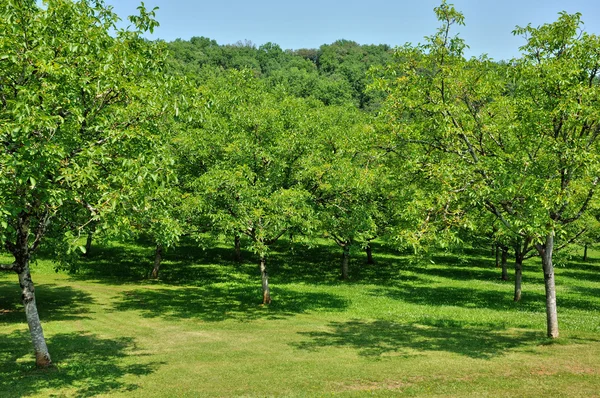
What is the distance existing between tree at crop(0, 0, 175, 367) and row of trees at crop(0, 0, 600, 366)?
0.07 metres

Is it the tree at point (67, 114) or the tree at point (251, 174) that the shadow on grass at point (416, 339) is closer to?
the tree at point (251, 174)

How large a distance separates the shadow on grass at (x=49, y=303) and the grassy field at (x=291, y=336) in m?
0.14

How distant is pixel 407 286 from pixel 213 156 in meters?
22.1

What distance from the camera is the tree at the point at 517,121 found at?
1742 cm

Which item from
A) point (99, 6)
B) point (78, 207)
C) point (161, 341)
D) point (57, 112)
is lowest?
point (161, 341)

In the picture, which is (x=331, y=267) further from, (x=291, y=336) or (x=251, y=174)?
(x=291, y=336)

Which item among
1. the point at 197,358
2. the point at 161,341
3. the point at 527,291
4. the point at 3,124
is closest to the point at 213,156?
the point at 161,341

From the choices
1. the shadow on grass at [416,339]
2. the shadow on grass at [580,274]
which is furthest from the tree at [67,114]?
the shadow on grass at [580,274]

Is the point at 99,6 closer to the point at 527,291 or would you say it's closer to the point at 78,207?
the point at 78,207

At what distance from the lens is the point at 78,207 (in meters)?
16.6

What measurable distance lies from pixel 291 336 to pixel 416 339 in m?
5.99

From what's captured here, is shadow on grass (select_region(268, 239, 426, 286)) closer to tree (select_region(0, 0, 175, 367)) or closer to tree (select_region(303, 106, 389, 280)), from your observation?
tree (select_region(303, 106, 389, 280))

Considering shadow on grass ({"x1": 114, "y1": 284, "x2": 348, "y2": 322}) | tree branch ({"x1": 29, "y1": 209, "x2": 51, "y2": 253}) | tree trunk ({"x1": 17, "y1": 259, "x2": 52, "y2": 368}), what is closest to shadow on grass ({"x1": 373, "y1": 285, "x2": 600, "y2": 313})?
shadow on grass ({"x1": 114, "y1": 284, "x2": 348, "y2": 322})

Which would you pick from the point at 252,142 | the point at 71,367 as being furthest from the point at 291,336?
the point at 252,142
